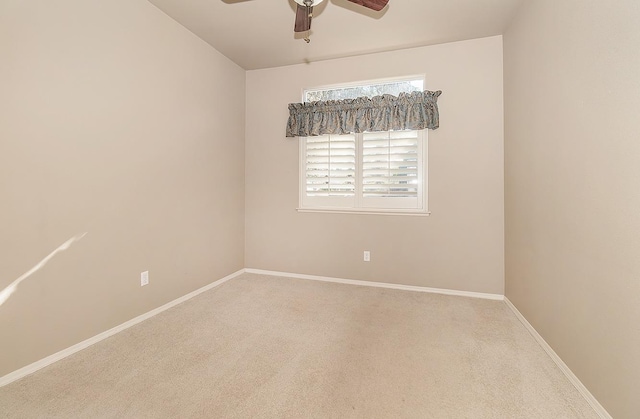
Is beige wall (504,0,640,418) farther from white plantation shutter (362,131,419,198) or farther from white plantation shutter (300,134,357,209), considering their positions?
white plantation shutter (300,134,357,209)

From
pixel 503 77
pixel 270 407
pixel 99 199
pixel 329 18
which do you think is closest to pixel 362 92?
pixel 329 18

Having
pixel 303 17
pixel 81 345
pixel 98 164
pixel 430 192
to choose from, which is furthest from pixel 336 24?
pixel 81 345

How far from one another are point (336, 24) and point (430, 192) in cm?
196

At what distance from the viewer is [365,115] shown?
334cm

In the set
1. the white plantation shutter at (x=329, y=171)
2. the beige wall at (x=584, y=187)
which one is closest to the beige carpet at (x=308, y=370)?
the beige wall at (x=584, y=187)

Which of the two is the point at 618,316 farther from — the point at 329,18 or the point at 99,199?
the point at 99,199

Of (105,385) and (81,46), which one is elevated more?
(81,46)

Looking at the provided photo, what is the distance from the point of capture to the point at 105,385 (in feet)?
5.44

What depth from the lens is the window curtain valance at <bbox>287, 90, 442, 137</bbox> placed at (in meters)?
3.12

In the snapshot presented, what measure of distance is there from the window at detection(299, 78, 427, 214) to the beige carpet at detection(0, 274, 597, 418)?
123 cm

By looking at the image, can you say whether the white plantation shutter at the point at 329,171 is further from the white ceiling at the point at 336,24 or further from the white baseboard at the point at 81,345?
the white baseboard at the point at 81,345

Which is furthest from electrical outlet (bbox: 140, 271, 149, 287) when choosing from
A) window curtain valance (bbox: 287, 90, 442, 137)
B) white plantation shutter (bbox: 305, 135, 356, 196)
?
window curtain valance (bbox: 287, 90, 442, 137)

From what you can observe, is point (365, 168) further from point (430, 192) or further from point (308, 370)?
point (308, 370)

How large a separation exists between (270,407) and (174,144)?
242 centimetres
